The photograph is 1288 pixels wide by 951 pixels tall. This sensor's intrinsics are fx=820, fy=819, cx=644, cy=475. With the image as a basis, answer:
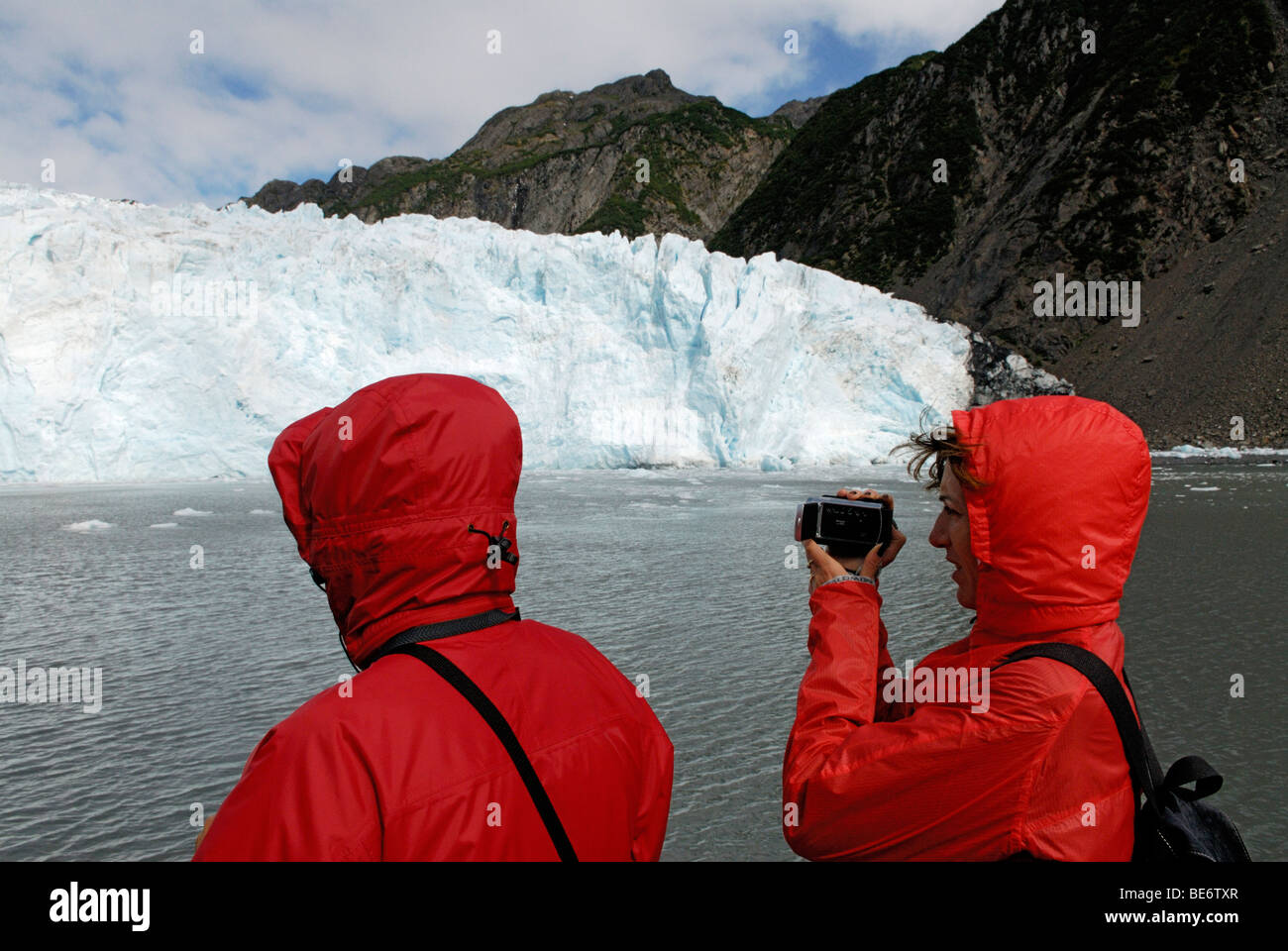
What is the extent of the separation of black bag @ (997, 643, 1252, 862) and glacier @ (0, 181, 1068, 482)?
21079 millimetres

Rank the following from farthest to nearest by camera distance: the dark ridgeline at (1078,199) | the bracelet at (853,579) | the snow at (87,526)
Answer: the dark ridgeline at (1078,199) → the snow at (87,526) → the bracelet at (853,579)

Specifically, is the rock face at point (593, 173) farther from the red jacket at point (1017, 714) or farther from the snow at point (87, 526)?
the red jacket at point (1017, 714)

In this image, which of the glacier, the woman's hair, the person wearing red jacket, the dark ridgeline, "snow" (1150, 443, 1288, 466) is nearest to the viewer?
the person wearing red jacket

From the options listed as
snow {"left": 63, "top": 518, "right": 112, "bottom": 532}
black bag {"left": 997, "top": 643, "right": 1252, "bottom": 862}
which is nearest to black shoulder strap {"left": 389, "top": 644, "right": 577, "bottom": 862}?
black bag {"left": 997, "top": 643, "right": 1252, "bottom": 862}

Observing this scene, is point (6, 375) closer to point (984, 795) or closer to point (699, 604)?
point (699, 604)

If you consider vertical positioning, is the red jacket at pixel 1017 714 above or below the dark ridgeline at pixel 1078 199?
below

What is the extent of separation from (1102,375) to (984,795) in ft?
135

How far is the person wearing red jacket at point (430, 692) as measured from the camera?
0.84 m

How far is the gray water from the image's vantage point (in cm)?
333

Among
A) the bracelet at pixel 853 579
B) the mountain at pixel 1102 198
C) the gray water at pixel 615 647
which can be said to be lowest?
the gray water at pixel 615 647

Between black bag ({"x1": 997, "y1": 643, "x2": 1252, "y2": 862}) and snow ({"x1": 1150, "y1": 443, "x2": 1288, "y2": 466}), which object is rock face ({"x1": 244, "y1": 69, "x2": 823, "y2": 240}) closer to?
snow ({"x1": 1150, "y1": 443, "x2": 1288, "y2": 466})

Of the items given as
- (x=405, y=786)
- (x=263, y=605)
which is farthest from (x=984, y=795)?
(x=263, y=605)

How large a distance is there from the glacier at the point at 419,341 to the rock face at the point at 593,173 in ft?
133

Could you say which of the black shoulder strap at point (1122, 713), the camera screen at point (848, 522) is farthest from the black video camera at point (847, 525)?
the black shoulder strap at point (1122, 713)
